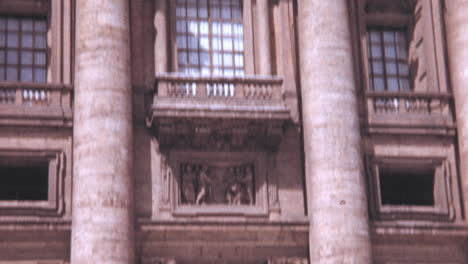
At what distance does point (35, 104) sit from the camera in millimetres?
30188

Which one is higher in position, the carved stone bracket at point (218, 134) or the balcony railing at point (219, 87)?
the balcony railing at point (219, 87)

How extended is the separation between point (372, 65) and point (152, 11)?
7006 mm

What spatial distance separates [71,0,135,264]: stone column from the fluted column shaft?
12.8ft

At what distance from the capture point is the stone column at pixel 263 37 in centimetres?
3147

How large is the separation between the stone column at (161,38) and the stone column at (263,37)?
267cm

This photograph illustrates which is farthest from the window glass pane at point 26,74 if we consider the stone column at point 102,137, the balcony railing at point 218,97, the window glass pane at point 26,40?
the balcony railing at point 218,97

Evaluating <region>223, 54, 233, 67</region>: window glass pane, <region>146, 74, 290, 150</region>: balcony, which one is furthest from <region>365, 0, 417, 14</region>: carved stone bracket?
<region>146, 74, 290, 150</region>: balcony

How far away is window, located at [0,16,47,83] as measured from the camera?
31.6 meters

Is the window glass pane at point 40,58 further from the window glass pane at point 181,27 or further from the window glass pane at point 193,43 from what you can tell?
the window glass pane at point 193,43

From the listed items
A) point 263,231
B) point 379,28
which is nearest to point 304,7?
point 379,28

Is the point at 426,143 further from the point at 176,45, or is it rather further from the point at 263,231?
the point at 176,45

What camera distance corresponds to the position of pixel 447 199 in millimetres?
31297

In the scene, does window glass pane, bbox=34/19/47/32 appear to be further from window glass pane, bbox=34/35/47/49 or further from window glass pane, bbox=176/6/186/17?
window glass pane, bbox=176/6/186/17

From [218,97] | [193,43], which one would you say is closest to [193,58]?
[193,43]
